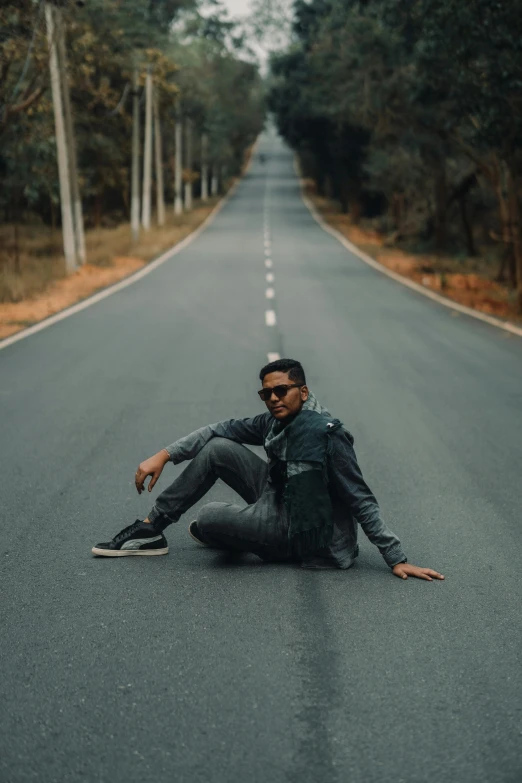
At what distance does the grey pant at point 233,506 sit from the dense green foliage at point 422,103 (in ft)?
41.7

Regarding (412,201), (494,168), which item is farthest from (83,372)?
(412,201)

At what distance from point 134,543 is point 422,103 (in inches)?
802

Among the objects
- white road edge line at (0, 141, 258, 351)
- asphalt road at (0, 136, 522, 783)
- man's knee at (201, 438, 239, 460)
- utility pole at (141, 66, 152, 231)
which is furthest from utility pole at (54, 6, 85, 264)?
man's knee at (201, 438, 239, 460)

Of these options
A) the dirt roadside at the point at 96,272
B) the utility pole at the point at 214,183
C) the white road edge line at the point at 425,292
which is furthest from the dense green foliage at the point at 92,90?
the utility pole at the point at 214,183

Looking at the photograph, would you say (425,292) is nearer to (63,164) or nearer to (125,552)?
(63,164)

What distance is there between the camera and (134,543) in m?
5.65

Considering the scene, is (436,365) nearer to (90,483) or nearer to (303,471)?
(90,483)

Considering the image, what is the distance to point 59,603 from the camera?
4926 mm

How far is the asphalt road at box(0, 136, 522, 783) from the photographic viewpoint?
3.47 m

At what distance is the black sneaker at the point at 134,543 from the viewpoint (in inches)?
222

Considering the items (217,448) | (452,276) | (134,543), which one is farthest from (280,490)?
(452,276)

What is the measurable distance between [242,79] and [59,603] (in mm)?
102830

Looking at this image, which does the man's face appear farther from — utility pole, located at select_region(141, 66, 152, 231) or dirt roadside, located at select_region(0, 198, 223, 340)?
utility pole, located at select_region(141, 66, 152, 231)

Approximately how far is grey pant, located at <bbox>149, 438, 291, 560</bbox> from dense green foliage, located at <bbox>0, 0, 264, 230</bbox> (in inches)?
525
